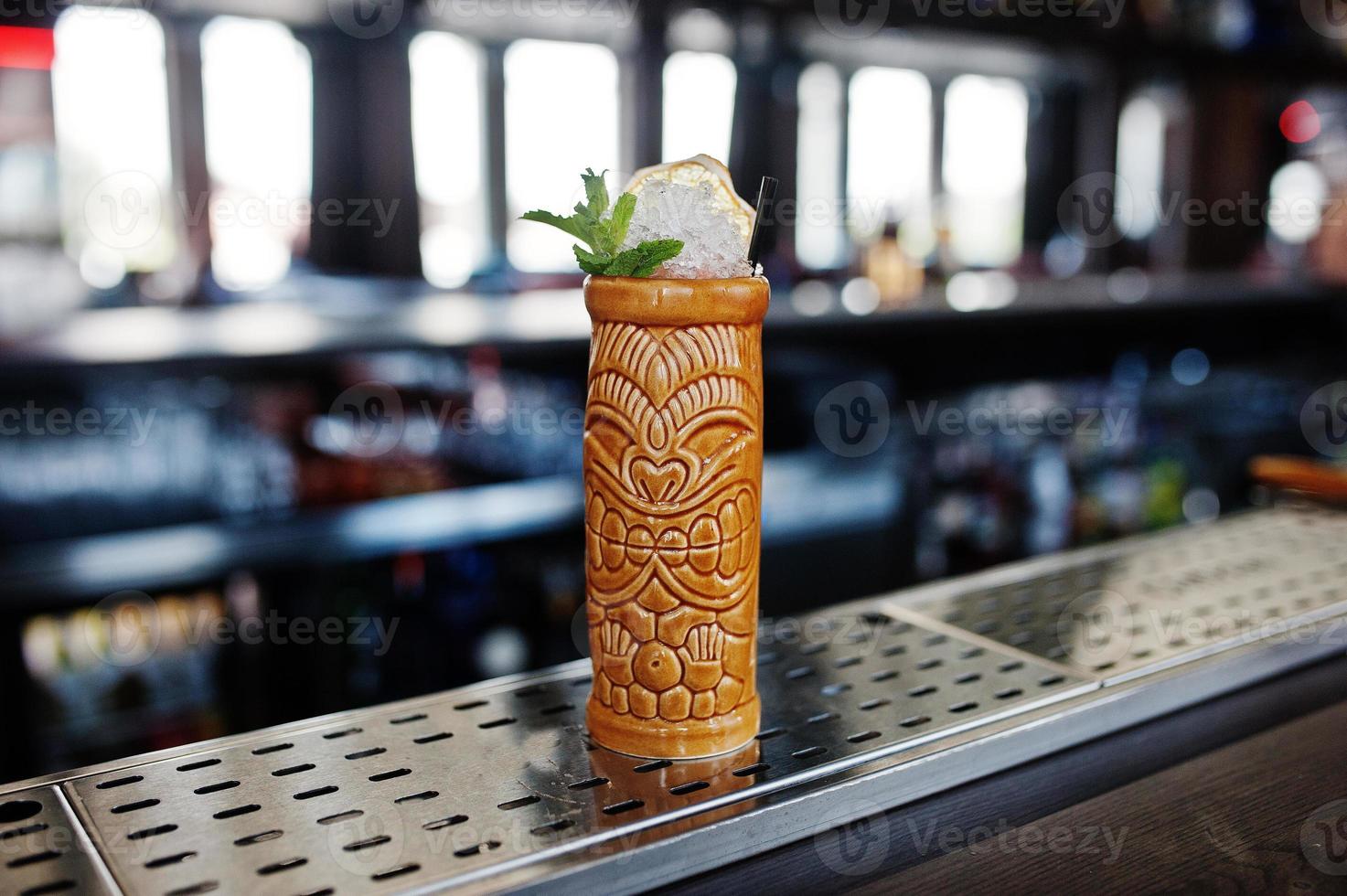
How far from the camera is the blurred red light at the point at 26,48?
2904mm

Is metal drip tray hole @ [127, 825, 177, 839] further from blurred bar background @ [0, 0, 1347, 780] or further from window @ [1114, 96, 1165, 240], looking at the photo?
window @ [1114, 96, 1165, 240]

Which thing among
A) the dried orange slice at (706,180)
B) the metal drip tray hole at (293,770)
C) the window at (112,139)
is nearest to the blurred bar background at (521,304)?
the window at (112,139)

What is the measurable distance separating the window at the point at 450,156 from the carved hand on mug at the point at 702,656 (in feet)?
9.69

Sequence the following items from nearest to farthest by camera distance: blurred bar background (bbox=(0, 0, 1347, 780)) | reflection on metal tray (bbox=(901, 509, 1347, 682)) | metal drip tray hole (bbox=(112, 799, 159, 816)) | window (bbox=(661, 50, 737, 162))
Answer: metal drip tray hole (bbox=(112, 799, 159, 816)), reflection on metal tray (bbox=(901, 509, 1347, 682)), blurred bar background (bbox=(0, 0, 1347, 780)), window (bbox=(661, 50, 737, 162))

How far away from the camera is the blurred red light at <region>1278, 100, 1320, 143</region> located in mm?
5293

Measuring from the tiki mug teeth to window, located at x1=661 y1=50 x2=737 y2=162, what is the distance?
328 cm

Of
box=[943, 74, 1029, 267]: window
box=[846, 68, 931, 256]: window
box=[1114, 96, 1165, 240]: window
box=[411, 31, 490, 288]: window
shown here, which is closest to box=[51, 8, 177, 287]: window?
box=[411, 31, 490, 288]: window

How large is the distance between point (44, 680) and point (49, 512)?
301 millimetres

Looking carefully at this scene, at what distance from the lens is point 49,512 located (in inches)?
81.0

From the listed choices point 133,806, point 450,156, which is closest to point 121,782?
point 133,806

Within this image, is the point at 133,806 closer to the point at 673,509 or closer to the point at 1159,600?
the point at 673,509

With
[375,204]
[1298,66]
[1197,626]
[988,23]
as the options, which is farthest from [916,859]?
[1298,66]

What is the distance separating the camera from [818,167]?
14.9 feet

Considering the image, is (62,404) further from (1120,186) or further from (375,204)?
(1120,186)
